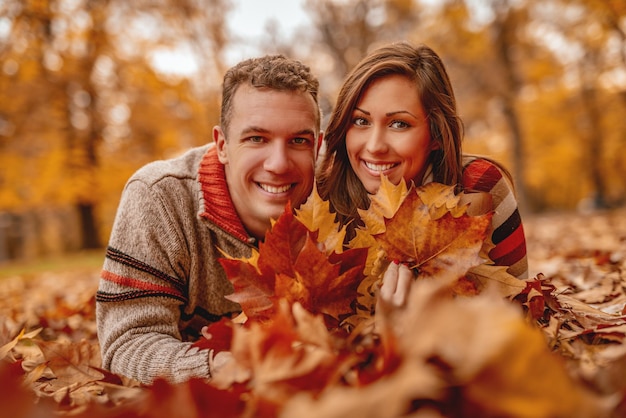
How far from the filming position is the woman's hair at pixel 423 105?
6.54 feet

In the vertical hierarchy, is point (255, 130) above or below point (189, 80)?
below

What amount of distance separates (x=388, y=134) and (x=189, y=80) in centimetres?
1188

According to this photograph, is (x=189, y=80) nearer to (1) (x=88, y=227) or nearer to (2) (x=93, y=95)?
(2) (x=93, y=95)

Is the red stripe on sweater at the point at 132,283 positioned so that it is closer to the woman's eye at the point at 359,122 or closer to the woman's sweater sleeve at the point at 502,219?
the woman's eye at the point at 359,122

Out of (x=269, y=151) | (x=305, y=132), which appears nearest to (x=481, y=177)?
(x=305, y=132)

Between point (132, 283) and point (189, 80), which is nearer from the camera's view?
point (132, 283)

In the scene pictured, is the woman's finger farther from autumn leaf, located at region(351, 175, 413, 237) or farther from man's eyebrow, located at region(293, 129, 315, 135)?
man's eyebrow, located at region(293, 129, 315, 135)

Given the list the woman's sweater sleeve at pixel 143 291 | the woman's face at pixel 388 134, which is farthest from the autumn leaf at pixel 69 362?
the woman's face at pixel 388 134

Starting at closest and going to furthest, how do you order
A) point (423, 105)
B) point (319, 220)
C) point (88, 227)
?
point (319, 220), point (423, 105), point (88, 227)

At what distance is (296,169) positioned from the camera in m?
1.80

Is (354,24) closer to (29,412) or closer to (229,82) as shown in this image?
Result: (229,82)

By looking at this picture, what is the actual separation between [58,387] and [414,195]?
0.94 metres

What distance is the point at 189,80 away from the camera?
508 inches

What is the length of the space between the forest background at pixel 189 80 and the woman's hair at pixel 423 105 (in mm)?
8493
